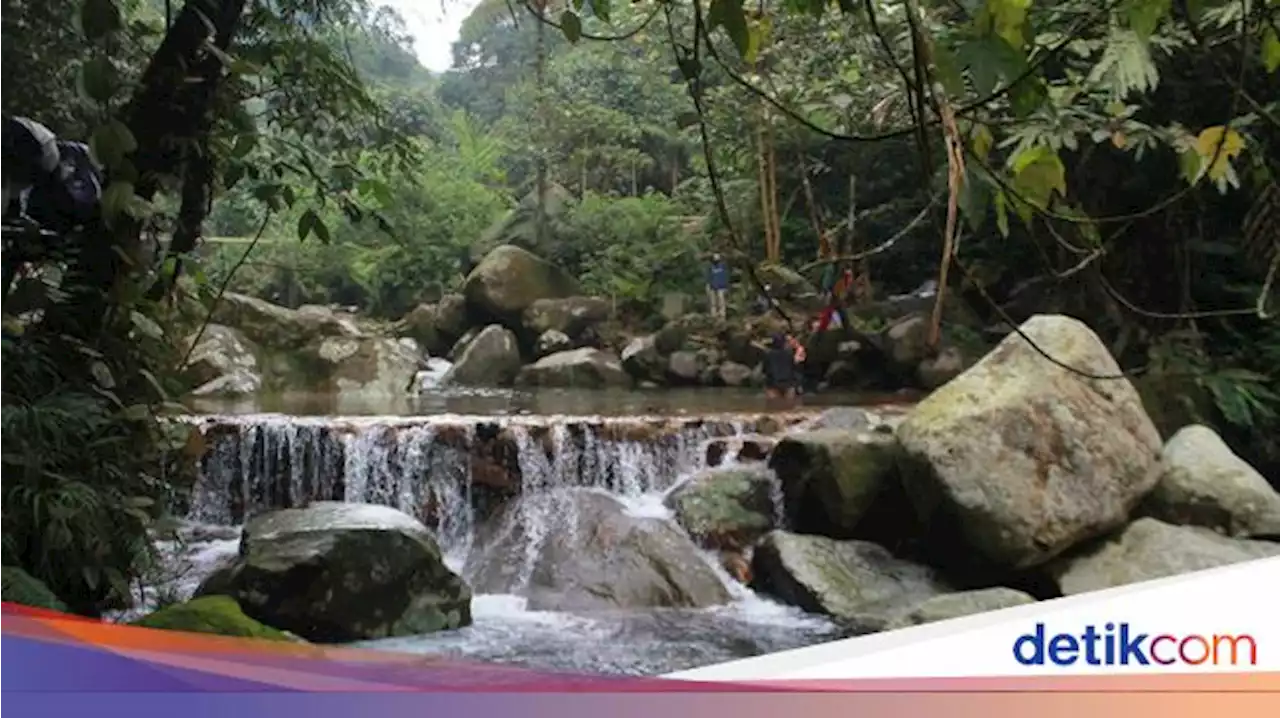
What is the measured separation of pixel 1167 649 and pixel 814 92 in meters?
3.32

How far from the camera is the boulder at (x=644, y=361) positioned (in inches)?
276

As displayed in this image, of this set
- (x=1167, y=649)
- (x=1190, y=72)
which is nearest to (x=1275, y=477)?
(x=1190, y=72)

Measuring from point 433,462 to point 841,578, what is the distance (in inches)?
72.1

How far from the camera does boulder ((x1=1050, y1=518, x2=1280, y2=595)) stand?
9.68 ft

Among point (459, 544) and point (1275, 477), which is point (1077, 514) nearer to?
point (1275, 477)

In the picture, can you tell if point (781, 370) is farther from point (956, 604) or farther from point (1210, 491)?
point (956, 604)

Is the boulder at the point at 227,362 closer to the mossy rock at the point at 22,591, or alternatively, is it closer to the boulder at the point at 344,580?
the boulder at the point at 344,580

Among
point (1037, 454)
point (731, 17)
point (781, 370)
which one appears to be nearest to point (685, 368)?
point (781, 370)

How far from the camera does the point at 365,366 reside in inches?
255

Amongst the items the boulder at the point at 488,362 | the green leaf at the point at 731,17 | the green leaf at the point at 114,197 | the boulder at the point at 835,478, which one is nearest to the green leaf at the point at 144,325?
the green leaf at the point at 114,197

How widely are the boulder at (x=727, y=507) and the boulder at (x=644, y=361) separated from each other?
253cm

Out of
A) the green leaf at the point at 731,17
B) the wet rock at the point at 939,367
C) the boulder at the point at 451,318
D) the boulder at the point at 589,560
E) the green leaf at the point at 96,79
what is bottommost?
the boulder at the point at 589,560

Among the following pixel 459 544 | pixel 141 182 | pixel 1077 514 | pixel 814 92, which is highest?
pixel 814 92

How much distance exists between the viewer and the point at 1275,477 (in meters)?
3.54
